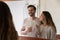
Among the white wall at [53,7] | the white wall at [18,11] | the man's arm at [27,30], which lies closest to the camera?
the man's arm at [27,30]

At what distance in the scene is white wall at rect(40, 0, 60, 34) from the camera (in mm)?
3102

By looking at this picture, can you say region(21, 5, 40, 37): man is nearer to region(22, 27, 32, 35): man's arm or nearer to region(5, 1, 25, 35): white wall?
region(22, 27, 32, 35): man's arm

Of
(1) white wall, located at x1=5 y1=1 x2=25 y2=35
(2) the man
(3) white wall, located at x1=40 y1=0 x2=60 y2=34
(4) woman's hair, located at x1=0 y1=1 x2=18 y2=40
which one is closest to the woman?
(2) the man

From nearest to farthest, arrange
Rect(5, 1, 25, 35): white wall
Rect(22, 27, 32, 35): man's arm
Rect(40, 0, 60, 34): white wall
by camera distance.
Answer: Rect(22, 27, 32, 35): man's arm < Rect(40, 0, 60, 34): white wall < Rect(5, 1, 25, 35): white wall

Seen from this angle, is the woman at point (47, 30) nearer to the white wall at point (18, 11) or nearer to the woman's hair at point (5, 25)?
the woman's hair at point (5, 25)

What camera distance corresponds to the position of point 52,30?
206 centimetres

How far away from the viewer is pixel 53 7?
3148 millimetres

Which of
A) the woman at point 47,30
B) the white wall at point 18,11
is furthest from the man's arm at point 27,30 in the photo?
the white wall at point 18,11

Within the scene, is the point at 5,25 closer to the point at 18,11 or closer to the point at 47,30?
the point at 47,30

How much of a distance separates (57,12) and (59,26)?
0.28m

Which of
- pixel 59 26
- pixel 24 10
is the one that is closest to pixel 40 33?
pixel 59 26

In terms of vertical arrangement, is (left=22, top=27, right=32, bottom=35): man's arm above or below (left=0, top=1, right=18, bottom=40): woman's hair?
below

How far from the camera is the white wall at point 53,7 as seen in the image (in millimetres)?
3102

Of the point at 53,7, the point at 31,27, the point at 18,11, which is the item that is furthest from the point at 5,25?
the point at 18,11
